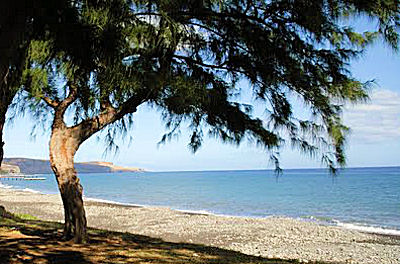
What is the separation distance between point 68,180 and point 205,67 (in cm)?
179

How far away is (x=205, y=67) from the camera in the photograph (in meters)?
3.94

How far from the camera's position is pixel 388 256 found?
8.35m

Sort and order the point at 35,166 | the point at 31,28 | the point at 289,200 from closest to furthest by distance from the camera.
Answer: the point at 31,28 → the point at 289,200 → the point at 35,166

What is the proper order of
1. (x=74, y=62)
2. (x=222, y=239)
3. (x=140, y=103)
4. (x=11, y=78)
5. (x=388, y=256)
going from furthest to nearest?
(x=222, y=239)
(x=388, y=256)
(x=140, y=103)
(x=11, y=78)
(x=74, y=62)

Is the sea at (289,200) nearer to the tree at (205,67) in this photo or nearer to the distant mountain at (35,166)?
the tree at (205,67)

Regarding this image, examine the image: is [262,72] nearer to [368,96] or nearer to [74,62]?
[368,96]

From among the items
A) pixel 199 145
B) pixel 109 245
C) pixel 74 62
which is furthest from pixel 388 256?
pixel 74 62

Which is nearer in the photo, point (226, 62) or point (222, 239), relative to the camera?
point (226, 62)

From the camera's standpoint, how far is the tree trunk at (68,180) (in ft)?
14.6

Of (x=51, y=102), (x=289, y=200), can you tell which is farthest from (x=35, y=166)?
(x=51, y=102)

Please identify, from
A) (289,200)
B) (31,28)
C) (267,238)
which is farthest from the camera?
A: (289,200)

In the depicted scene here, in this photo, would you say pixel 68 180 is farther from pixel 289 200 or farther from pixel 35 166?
pixel 35 166

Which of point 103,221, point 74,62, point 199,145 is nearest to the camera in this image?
point 74,62

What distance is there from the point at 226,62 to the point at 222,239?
6557 millimetres
